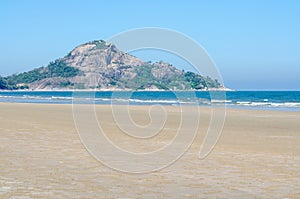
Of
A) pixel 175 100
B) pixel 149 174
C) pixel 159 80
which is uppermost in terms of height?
pixel 159 80

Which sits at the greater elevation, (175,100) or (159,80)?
(159,80)

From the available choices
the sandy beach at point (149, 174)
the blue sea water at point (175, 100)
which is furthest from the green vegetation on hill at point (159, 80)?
the sandy beach at point (149, 174)

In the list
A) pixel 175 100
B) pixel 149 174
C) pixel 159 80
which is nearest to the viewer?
pixel 149 174

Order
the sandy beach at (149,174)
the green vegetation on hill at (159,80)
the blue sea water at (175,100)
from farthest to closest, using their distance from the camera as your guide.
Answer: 1. the blue sea water at (175,100)
2. the green vegetation on hill at (159,80)
3. the sandy beach at (149,174)

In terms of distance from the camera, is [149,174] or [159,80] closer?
[149,174]

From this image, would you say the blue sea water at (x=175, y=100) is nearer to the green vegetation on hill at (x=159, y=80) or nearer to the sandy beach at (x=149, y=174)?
the green vegetation on hill at (x=159, y=80)

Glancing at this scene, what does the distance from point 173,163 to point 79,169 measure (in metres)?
2.43

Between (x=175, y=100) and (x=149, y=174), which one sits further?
(x=175, y=100)

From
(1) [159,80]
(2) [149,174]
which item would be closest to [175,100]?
(1) [159,80]

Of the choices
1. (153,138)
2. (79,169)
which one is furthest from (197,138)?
(79,169)

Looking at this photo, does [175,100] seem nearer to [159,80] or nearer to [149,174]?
[159,80]

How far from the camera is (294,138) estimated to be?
18422 mm

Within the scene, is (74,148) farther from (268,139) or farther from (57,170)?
(268,139)

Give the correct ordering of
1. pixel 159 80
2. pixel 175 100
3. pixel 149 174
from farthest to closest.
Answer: pixel 175 100 < pixel 159 80 < pixel 149 174
